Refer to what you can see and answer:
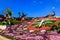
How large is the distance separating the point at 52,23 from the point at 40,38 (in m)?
7.27

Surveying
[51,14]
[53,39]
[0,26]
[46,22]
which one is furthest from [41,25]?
[0,26]

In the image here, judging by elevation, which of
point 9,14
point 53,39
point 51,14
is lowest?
point 53,39

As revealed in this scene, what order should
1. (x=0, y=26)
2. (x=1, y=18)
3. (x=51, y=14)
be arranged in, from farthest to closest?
(x=1, y=18)
(x=0, y=26)
(x=51, y=14)

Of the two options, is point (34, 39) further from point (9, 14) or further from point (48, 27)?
point (9, 14)

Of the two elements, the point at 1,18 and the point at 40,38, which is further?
the point at 1,18

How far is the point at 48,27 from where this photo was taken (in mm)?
23656

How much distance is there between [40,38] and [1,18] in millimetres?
31466

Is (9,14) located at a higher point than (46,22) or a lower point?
higher

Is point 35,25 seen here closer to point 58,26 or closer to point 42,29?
point 42,29

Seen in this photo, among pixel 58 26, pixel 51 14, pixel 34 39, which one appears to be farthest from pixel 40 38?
pixel 51 14

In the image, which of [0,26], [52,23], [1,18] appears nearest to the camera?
[52,23]

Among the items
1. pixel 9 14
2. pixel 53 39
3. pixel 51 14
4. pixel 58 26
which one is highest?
pixel 9 14

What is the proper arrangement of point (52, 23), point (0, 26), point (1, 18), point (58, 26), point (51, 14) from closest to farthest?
point (58, 26) < point (52, 23) < point (51, 14) < point (0, 26) < point (1, 18)

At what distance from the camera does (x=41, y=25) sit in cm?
2478
